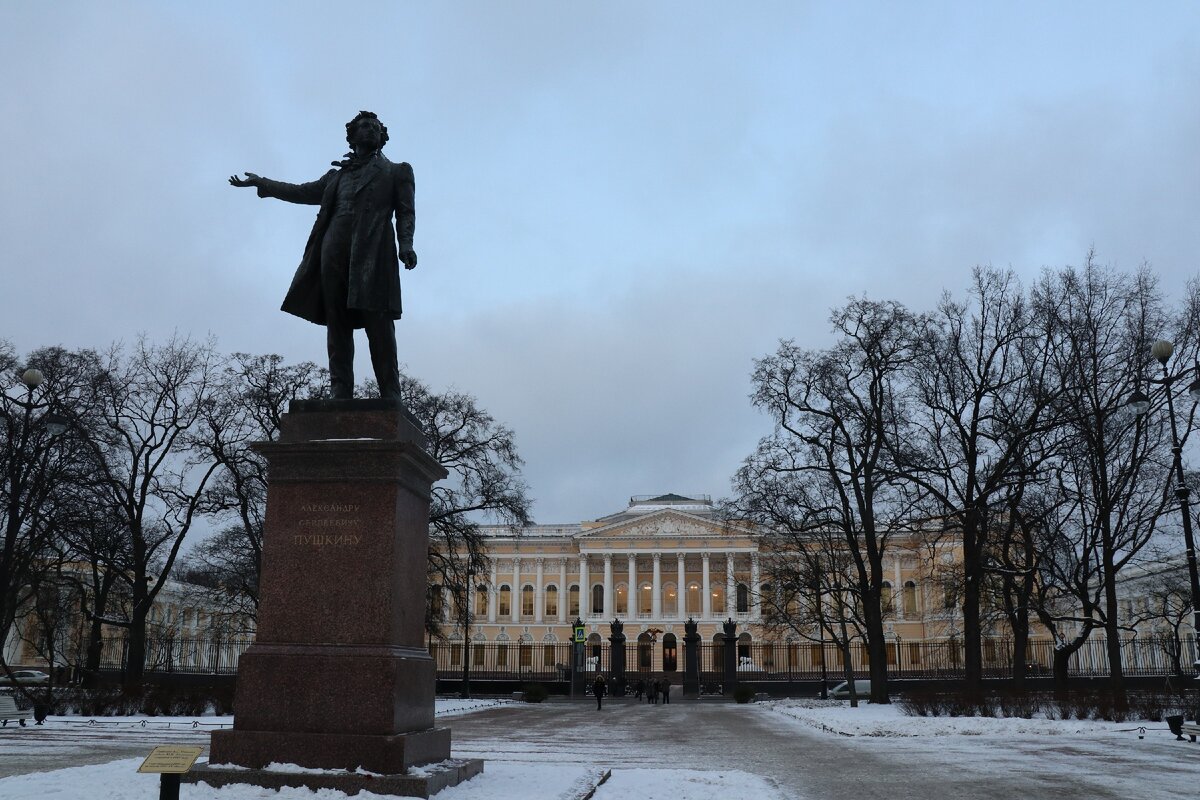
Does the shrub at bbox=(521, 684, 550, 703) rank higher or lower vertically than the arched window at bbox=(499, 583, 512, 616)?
lower

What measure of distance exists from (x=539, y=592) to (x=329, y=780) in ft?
321

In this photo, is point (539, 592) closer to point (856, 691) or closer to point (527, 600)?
point (527, 600)

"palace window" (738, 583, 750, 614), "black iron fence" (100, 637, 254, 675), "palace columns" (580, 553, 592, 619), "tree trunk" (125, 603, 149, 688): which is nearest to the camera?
"tree trunk" (125, 603, 149, 688)

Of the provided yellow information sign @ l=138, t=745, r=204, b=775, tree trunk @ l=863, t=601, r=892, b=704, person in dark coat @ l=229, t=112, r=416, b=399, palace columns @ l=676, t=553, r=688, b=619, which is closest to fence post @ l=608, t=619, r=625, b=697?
tree trunk @ l=863, t=601, r=892, b=704

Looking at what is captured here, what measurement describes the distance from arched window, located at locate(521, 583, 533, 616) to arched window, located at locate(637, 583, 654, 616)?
11892mm

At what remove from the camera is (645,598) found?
103m

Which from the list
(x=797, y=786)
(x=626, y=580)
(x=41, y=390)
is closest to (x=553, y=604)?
(x=626, y=580)

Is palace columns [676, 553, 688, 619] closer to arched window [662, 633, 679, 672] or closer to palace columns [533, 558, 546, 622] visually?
arched window [662, 633, 679, 672]

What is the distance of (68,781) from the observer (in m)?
7.94

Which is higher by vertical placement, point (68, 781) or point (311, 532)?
point (311, 532)

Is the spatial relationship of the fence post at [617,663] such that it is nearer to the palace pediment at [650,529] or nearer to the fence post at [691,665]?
the fence post at [691,665]

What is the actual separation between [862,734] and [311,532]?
15116mm

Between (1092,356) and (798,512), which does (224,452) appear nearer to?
(798,512)

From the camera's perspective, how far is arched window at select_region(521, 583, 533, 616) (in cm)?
10444
